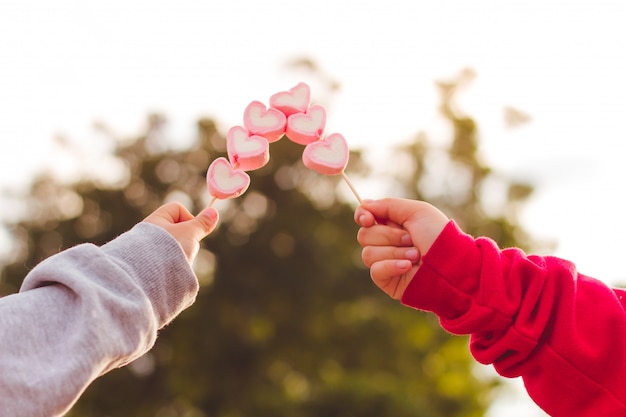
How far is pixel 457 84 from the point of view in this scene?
451 inches

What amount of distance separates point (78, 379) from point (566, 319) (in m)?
0.97

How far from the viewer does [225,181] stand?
5.89 feet

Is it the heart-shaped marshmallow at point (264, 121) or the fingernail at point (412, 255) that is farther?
the heart-shaped marshmallow at point (264, 121)

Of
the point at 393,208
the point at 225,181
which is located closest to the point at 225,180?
the point at 225,181

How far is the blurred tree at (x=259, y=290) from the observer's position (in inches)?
442

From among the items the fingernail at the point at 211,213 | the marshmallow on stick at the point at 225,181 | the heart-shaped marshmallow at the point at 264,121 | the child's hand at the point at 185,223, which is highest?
the heart-shaped marshmallow at the point at 264,121

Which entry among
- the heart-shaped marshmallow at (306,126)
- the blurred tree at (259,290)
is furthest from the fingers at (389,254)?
the blurred tree at (259,290)

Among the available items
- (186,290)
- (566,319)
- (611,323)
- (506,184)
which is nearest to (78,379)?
(186,290)

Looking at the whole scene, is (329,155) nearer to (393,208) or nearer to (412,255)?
(393,208)

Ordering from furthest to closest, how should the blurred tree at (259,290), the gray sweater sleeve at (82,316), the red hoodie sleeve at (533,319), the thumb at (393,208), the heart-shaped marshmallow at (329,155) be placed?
the blurred tree at (259,290)
the heart-shaped marshmallow at (329,155)
the thumb at (393,208)
the red hoodie sleeve at (533,319)
the gray sweater sleeve at (82,316)

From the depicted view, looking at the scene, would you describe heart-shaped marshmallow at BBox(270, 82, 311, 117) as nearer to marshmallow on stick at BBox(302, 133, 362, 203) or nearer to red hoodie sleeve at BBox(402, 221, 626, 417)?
marshmallow on stick at BBox(302, 133, 362, 203)

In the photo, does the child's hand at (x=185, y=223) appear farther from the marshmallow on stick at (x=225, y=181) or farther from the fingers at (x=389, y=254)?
the fingers at (x=389, y=254)

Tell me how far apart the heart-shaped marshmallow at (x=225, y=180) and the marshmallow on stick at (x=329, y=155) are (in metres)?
0.18

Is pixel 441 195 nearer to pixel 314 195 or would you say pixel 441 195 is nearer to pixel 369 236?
pixel 314 195
